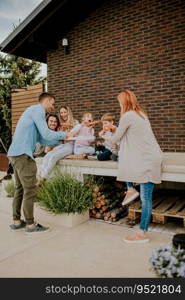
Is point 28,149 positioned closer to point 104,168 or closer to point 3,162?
point 104,168

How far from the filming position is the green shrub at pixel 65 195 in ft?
13.5

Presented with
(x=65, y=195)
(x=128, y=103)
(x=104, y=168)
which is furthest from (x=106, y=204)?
(x=128, y=103)

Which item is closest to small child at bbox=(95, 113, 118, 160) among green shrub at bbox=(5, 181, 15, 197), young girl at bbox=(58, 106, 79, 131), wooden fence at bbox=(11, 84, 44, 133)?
young girl at bbox=(58, 106, 79, 131)

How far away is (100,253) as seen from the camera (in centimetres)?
322

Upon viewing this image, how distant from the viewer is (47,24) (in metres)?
6.73

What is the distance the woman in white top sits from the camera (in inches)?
131

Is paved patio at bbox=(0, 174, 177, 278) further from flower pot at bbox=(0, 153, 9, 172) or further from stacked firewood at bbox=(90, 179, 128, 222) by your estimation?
flower pot at bbox=(0, 153, 9, 172)

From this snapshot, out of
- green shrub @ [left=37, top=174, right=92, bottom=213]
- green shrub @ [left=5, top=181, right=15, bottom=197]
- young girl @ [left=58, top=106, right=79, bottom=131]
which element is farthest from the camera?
green shrub @ [left=5, top=181, right=15, bottom=197]

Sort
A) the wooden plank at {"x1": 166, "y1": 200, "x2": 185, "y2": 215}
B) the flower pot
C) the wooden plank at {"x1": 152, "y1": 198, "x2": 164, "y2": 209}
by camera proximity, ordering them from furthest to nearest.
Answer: the flower pot
the wooden plank at {"x1": 152, "y1": 198, "x2": 164, "y2": 209}
the wooden plank at {"x1": 166, "y1": 200, "x2": 185, "y2": 215}

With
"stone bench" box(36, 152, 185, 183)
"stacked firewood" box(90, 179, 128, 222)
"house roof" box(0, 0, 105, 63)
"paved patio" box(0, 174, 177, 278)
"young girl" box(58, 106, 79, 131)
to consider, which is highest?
"house roof" box(0, 0, 105, 63)

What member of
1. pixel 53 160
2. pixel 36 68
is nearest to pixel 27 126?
pixel 53 160

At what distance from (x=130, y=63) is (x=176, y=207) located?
10.6ft

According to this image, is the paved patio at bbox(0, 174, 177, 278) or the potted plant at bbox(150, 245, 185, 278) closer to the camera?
the potted plant at bbox(150, 245, 185, 278)

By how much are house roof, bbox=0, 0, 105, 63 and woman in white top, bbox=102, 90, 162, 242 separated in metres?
3.90
